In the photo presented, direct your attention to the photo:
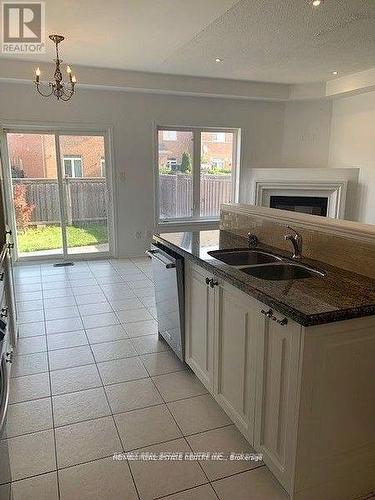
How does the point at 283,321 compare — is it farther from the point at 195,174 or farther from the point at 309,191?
the point at 195,174

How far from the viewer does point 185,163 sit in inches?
250

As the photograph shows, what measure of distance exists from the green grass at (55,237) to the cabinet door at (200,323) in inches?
155

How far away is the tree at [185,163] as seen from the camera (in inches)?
249

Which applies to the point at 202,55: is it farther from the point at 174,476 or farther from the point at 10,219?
the point at 174,476

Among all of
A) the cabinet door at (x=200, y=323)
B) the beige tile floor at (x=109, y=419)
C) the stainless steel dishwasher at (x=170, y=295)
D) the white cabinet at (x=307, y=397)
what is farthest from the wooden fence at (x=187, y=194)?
the white cabinet at (x=307, y=397)

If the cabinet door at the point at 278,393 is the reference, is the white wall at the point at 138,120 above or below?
above

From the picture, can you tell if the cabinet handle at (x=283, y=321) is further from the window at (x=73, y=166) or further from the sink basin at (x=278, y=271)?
the window at (x=73, y=166)

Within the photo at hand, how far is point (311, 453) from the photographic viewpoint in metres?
1.52

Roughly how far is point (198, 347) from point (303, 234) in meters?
0.98

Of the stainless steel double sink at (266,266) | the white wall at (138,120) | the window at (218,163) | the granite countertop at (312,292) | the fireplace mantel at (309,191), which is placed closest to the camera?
the granite countertop at (312,292)

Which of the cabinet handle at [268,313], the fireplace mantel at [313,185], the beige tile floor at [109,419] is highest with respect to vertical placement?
the fireplace mantel at [313,185]

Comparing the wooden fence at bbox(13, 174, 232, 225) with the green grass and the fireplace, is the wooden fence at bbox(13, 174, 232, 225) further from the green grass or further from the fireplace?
the fireplace

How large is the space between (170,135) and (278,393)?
208 inches

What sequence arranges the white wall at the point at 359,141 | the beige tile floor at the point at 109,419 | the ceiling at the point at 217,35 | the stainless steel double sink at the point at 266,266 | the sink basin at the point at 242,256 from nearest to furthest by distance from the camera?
the beige tile floor at the point at 109,419, the stainless steel double sink at the point at 266,266, the sink basin at the point at 242,256, the ceiling at the point at 217,35, the white wall at the point at 359,141
